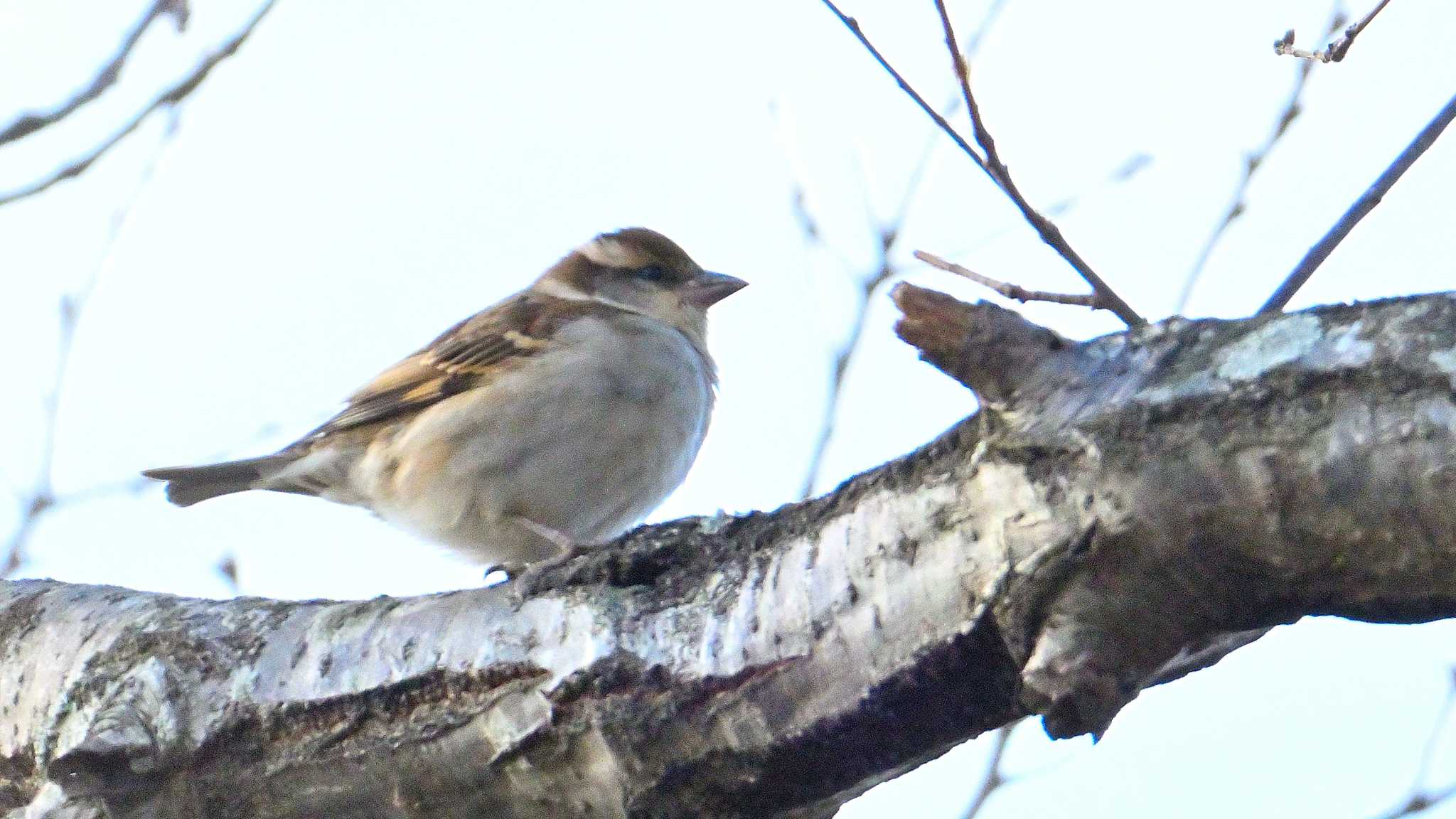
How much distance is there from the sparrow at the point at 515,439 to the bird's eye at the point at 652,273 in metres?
0.54

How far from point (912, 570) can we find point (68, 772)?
4.20ft

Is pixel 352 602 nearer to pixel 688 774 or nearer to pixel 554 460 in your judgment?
pixel 688 774

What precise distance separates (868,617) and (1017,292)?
56 centimetres

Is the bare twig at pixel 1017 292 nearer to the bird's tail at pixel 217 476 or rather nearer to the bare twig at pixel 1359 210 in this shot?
the bare twig at pixel 1359 210

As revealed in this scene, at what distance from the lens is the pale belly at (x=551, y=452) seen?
3.90 metres

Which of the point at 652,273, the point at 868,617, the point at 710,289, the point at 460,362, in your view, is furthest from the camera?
the point at 652,273

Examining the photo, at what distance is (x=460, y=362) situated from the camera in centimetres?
427

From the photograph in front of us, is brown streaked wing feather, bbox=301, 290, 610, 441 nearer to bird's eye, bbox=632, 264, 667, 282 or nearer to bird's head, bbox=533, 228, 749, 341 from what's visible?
bird's head, bbox=533, 228, 749, 341

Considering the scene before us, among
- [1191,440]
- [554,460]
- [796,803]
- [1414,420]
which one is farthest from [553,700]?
[554,460]

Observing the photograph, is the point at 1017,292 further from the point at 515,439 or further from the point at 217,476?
the point at 217,476

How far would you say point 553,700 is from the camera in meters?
2.00

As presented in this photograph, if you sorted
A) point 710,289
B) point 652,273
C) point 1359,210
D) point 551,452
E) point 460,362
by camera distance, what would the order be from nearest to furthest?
point 1359,210 < point 551,452 < point 460,362 < point 710,289 < point 652,273

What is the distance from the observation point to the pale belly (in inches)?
153

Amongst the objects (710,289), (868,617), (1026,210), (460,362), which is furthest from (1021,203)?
(710,289)
